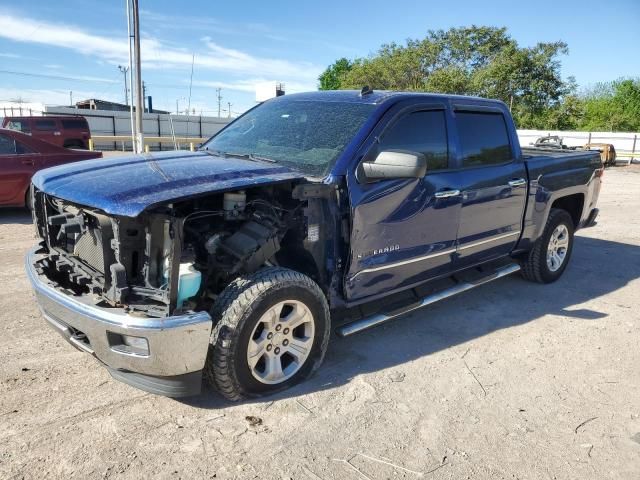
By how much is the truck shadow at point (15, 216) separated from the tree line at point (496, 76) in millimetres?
31224

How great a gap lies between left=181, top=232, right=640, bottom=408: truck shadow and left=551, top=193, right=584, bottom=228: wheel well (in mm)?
710

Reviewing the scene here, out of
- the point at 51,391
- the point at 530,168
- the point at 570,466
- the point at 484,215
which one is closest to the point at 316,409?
the point at 570,466

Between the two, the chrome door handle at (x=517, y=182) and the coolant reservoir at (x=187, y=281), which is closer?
the coolant reservoir at (x=187, y=281)

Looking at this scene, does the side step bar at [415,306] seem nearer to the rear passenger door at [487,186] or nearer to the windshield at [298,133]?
the rear passenger door at [487,186]

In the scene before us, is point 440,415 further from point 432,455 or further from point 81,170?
point 81,170

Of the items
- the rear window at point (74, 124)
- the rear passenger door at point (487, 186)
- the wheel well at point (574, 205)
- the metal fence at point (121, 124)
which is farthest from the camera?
the metal fence at point (121, 124)

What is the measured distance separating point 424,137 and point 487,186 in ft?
2.69

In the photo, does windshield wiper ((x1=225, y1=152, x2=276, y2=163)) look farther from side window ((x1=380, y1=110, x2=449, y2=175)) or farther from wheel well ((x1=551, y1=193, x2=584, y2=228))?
wheel well ((x1=551, y1=193, x2=584, y2=228))

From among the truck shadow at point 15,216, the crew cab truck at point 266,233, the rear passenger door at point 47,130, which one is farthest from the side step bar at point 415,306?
the rear passenger door at point 47,130

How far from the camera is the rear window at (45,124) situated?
20.1 m

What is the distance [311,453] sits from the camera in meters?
2.70

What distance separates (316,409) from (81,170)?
2167 mm

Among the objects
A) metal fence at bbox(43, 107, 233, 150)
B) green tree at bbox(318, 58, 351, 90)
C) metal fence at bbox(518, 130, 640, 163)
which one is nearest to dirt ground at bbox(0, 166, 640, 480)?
metal fence at bbox(518, 130, 640, 163)

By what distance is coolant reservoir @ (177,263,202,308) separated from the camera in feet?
9.25
